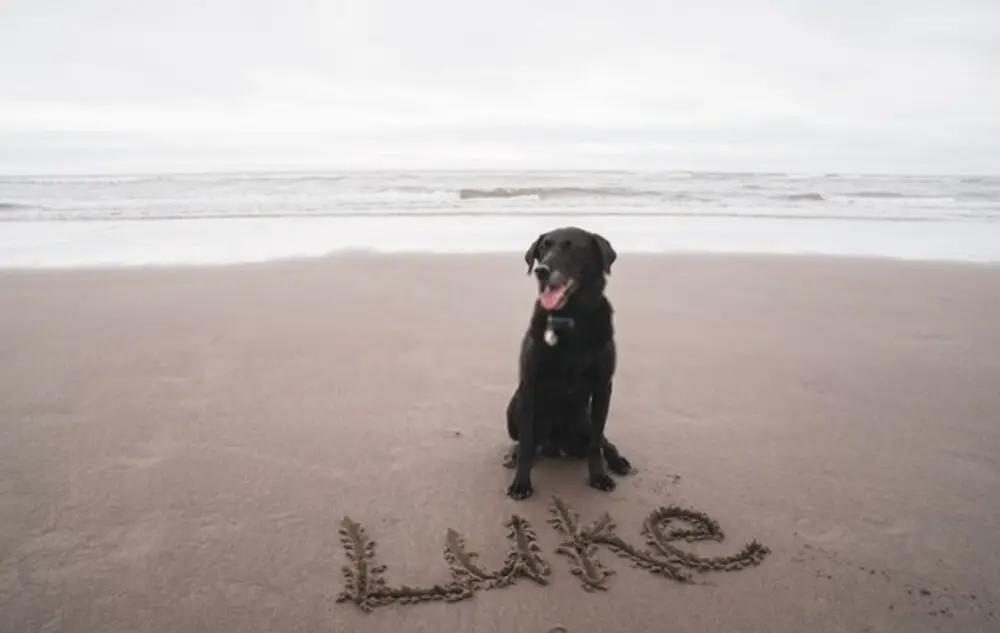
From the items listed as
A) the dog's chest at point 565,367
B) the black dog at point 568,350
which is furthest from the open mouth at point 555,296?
the dog's chest at point 565,367

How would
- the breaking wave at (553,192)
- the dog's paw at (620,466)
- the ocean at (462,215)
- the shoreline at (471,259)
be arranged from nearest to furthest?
the dog's paw at (620,466), the shoreline at (471,259), the ocean at (462,215), the breaking wave at (553,192)

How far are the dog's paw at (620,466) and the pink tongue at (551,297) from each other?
3.05 ft

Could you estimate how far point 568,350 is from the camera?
3111 millimetres

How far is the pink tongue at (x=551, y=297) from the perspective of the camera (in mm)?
3018

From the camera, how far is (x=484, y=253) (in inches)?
360

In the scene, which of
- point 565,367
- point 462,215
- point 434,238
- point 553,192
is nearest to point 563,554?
point 565,367

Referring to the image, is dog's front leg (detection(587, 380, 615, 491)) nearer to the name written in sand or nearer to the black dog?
the black dog

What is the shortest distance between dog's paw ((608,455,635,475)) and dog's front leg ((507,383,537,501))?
464mm

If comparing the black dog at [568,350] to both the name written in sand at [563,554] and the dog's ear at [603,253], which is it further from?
the name written in sand at [563,554]

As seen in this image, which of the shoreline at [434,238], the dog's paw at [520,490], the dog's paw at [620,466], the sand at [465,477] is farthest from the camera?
the shoreline at [434,238]

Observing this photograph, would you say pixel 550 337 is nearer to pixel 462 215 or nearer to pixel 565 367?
pixel 565 367

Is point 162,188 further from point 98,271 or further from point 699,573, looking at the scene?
point 699,573

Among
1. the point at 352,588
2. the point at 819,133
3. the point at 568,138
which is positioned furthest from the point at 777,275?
the point at 819,133

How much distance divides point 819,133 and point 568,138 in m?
20.2
